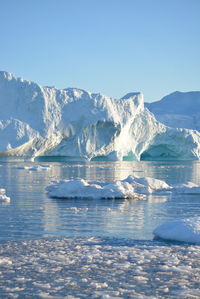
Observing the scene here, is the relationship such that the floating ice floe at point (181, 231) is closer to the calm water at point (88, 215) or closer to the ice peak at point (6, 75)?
the calm water at point (88, 215)

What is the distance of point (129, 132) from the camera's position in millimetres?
53250

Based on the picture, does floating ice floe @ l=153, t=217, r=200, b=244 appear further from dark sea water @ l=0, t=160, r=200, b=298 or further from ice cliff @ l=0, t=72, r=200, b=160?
ice cliff @ l=0, t=72, r=200, b=160

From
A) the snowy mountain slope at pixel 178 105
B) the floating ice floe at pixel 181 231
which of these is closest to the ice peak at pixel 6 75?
the floating ice floe at pixel 181 231

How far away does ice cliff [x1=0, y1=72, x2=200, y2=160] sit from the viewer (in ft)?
142

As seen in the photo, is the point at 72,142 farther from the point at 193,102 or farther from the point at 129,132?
the point at 193,102

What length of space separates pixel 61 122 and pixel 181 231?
128 ft

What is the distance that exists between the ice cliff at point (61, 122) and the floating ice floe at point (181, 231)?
115ft

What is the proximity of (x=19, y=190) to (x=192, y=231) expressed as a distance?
32.3 feet

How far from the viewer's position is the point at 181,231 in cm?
771

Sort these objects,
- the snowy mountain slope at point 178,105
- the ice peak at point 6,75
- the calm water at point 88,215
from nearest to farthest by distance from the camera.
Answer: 1. the calm water at point 88,215
2. the ice peak at point 6,75
3. the snowy mountain slope at point 178,105

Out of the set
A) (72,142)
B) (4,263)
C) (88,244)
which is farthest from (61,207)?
(72,142)

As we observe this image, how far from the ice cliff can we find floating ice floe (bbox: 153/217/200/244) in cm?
3507

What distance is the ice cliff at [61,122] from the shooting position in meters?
43.3

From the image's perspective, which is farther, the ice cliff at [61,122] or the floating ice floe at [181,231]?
the ice cliff at [61,122]
